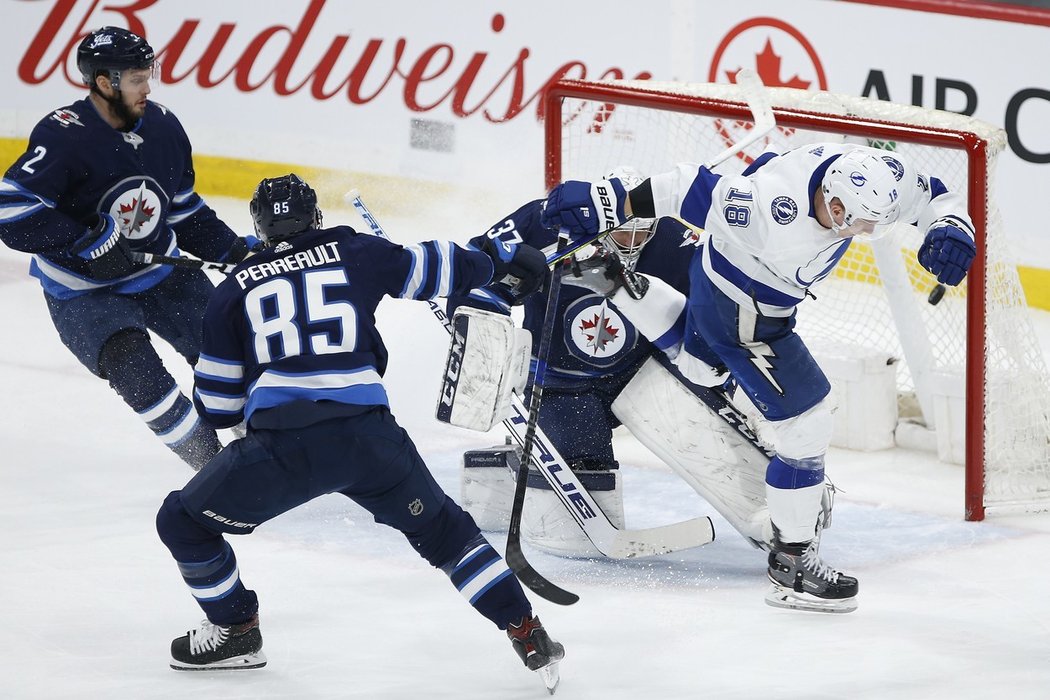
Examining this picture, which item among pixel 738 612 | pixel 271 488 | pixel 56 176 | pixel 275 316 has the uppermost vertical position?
pixel 56 176

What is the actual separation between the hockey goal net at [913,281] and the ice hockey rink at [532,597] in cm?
18

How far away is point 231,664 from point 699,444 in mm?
1190

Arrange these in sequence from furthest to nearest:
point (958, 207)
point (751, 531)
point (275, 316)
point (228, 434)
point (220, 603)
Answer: point (228, 434)
point (751, 531)
point (958, 207)
point (220, 603)
point (275, 316)

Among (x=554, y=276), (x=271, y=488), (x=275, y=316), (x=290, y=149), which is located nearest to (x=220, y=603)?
(x=271, y=488)

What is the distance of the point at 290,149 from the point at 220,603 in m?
3.61

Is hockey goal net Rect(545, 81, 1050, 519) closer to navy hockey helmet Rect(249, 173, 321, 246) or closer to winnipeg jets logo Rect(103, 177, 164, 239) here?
winnipeg jets logo Rect(103, 177, 164, 239)

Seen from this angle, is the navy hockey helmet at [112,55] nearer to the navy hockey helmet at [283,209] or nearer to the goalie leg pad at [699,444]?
the navy hockey helmet at [283,209]

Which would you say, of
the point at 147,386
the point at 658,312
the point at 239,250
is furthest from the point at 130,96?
the point at 658,312

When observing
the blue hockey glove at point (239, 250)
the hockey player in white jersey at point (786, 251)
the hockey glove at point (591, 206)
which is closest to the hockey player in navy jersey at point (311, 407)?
the hockey glove at point (591, 206)

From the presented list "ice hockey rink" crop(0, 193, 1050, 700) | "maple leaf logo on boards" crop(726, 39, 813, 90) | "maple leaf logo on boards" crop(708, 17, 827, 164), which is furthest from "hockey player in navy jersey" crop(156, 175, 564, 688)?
"maple leaf logo on boards" crop(726, 39, 813, 90)

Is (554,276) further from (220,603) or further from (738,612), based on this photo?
(220,603)

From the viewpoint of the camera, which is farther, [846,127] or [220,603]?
[846,127]

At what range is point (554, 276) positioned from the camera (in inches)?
128

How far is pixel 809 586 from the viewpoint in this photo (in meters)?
3.16
